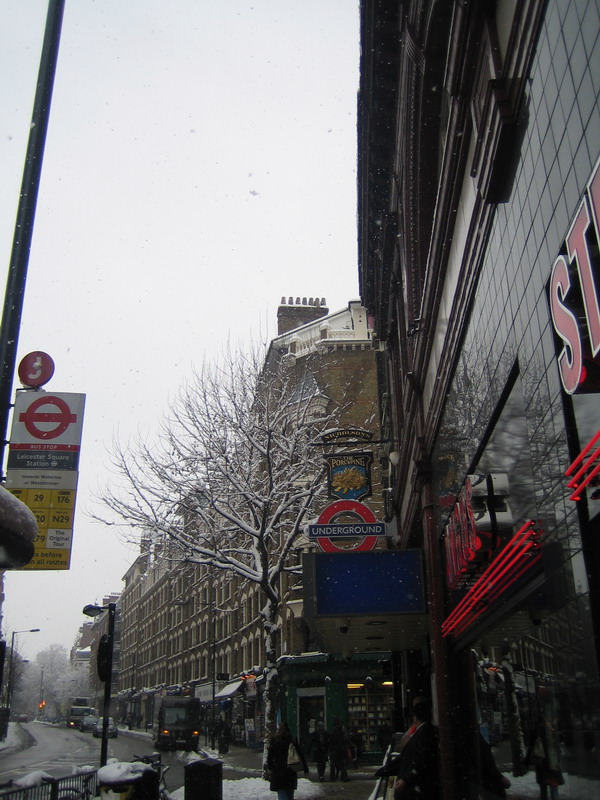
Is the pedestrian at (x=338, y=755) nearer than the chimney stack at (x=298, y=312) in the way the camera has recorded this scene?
Yes

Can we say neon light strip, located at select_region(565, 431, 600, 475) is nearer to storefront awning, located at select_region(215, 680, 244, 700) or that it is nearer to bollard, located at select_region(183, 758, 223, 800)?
bollard, located at select_region(183, 758, 223, 800)

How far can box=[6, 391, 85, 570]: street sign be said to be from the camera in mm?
9406

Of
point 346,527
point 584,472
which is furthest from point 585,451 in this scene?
point 346,527

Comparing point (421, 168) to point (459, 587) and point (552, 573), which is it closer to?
point (459, 587)

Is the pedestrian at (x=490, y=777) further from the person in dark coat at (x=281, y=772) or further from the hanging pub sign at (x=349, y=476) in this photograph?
the hanging pub sign at (x=349, y=476)

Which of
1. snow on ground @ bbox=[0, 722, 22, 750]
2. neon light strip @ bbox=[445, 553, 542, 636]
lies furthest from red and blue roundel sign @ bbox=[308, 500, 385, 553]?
snow on ground @ bbox=[0, 722, 22, 750]

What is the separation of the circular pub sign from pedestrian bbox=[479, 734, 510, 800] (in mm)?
6999

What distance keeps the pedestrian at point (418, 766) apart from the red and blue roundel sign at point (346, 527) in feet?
17.4

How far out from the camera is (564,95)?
4953 mm

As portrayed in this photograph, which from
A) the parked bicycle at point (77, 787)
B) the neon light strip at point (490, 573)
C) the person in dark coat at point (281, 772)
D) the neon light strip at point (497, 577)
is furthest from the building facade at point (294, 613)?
the neon light strip at point (497, 577)

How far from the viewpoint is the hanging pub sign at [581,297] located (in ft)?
13.0

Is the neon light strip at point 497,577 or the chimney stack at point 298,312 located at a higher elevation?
the chimney stack at point 298,312

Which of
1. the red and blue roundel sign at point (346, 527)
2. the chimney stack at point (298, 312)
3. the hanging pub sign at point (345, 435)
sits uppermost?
the chimney stack at point (298, 312)

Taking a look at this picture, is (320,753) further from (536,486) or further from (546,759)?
(536,486)
